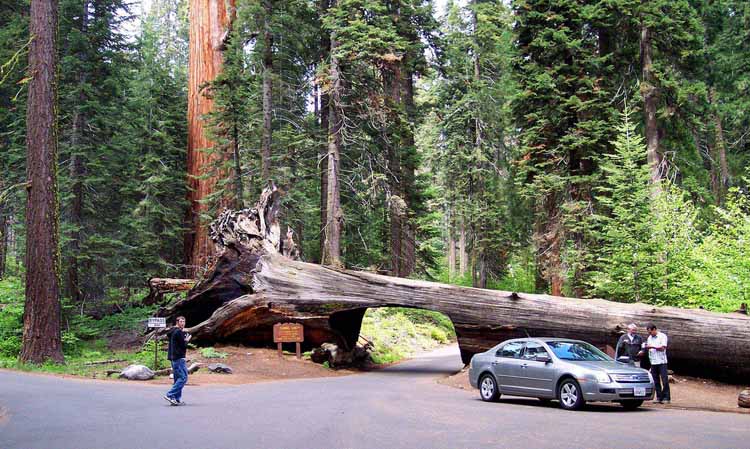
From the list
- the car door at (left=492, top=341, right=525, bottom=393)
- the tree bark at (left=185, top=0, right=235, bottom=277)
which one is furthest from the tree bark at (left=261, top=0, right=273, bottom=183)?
the car door at (left=492, top=341, right=525, bottom=393)

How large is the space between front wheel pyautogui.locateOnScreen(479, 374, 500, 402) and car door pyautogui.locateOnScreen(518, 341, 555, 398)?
702 mm

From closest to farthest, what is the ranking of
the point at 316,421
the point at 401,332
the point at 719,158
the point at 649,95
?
the point at 316,421 → the point at 649,95 → the point at 401,332 → the point at 719,158

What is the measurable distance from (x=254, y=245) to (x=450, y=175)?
21.3 meters

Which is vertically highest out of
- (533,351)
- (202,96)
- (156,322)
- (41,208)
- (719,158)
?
(202,96)

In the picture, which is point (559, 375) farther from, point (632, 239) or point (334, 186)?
point (334, 186)

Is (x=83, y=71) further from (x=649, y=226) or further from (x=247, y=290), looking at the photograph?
(x=649, y=226)

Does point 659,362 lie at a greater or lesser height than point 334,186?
lesser

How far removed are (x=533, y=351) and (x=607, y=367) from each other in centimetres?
164

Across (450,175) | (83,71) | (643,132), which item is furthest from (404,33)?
(83,71)

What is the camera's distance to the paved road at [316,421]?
25.7ft

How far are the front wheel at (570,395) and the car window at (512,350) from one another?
4.40 feet

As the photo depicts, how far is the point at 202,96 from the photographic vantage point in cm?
2575

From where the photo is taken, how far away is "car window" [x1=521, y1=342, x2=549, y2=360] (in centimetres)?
1287

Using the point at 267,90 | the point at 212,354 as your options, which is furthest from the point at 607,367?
the point at 267,90
